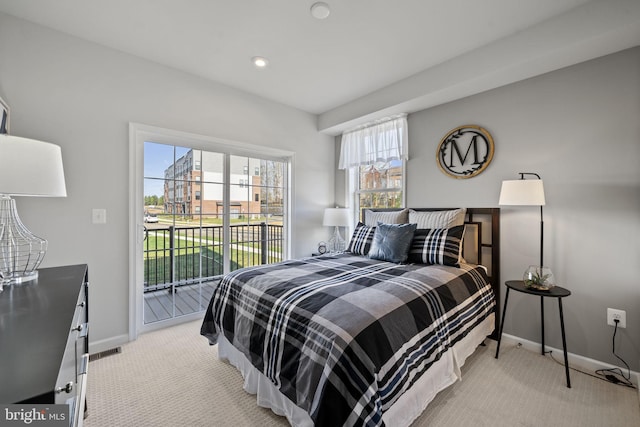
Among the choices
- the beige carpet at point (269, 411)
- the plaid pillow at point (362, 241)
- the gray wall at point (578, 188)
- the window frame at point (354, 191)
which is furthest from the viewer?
the window frame at point (354, 191)

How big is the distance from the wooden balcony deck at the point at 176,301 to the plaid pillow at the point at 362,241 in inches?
68.0

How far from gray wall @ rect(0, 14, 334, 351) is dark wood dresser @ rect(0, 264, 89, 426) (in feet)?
3.77

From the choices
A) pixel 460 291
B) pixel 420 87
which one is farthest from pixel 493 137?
pixel 460 291

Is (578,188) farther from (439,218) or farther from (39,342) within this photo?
(39,342)

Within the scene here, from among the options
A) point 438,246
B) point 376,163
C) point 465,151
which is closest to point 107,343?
point 438,246

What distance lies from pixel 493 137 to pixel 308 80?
203 centimetres

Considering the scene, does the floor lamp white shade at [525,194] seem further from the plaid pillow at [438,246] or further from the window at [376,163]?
the window at [376,163]

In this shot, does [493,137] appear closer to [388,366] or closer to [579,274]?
[579,274]

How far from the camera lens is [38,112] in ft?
6.93

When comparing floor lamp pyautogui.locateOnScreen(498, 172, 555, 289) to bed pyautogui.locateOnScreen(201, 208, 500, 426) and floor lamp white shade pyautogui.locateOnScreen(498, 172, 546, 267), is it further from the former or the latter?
bed pyautogui.locateOnScreen(201, 208, 500, 426)

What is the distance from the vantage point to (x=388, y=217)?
10.5 feet

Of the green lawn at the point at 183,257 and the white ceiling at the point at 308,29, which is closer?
the white ceiling at the point at 308,29

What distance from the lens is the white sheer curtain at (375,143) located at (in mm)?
3357

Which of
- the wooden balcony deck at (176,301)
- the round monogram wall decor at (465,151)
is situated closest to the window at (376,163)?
the round monogram wall decor at (465,151)
